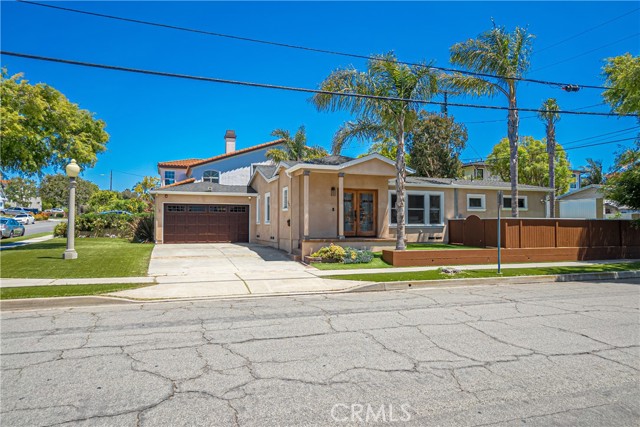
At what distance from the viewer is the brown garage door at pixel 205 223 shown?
75.4 ft

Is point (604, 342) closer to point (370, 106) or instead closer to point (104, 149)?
point (370, 106)

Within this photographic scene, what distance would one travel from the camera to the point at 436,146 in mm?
38000

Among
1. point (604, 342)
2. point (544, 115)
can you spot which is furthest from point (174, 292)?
point (544, 115)

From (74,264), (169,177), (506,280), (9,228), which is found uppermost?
(169,177)

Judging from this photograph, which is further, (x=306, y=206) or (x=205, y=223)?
(x=205, y=223)

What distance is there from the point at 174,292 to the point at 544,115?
3125 centimetres

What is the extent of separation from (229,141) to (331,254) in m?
25.7

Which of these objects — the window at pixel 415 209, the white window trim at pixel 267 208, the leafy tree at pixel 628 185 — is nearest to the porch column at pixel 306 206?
the white window trim at pixel 267 208

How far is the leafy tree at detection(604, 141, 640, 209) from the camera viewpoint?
56.6 ft

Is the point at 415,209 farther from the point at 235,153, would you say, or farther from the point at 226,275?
the point at 235,153

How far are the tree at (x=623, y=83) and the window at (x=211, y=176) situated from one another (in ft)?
85.5

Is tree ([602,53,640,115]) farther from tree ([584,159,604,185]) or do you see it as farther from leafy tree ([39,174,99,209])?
leafy tree ([39,174,99,209])

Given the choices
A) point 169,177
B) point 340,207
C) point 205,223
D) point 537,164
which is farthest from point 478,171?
point 340,207

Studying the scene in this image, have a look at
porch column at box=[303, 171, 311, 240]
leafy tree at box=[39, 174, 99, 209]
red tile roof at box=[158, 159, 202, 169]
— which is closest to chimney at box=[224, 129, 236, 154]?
red tile roof at box=[158, 159, 202, 169]
